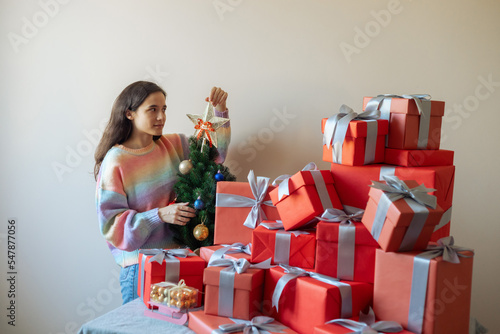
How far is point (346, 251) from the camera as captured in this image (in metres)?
1.67

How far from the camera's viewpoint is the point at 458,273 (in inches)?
58.3

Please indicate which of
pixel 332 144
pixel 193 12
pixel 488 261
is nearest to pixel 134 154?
pixel 193 12

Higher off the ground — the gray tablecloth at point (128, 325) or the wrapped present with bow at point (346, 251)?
the wrapped present with bow at point (346, 251)

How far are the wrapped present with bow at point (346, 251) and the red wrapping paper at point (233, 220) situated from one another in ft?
1.57

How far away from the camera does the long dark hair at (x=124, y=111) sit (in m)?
2.43

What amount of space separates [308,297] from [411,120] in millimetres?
754

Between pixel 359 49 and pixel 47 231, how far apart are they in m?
2.33

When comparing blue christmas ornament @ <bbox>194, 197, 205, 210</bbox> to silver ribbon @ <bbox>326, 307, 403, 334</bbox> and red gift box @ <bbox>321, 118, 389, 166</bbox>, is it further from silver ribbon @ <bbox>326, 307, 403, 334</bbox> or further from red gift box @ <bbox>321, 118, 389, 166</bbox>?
silver ribbon @ <bbox>326, 307, 403, 334</bbox>

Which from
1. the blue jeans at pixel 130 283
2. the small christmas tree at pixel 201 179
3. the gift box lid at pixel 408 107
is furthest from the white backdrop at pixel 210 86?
the blue jeans at pixel 130 283

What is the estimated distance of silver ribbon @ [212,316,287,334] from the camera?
1.62m

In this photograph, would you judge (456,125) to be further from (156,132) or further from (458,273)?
(156,132)

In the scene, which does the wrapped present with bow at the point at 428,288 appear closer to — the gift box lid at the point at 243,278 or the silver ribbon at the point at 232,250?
the gift box lid at the point at 243,278

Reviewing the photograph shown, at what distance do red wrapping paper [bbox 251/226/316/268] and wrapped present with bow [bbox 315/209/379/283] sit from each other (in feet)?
0.35

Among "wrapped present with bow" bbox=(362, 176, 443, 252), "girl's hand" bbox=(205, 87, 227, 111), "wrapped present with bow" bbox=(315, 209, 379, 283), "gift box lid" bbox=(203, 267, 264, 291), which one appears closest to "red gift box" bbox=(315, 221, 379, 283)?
"wrapped present with bow" bbox=(315, 209, 379, 283)
